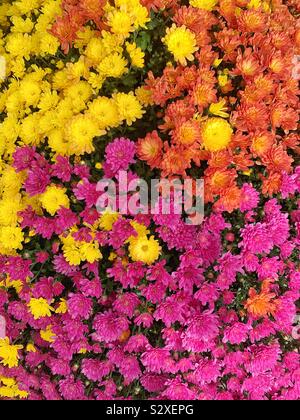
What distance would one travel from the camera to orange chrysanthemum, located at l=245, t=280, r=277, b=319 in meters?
1.36

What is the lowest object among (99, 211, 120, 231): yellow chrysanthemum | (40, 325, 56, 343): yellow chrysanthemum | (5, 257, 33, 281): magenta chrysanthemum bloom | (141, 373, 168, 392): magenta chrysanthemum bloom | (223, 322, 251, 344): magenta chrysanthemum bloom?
(141, 373, 168, 392): magenta chrysanthemum bloom

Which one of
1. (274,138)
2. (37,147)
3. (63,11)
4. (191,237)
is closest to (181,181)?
(191,237)

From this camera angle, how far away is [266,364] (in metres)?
1.40

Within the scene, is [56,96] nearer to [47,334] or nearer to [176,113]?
[176,113]

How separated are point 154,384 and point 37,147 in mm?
650

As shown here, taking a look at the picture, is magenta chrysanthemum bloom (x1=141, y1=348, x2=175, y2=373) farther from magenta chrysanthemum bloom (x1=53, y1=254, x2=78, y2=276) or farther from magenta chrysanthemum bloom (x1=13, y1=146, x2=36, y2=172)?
magenta chrysanthemum bloom (x1=13, y1=146, x2=36, y2=172)

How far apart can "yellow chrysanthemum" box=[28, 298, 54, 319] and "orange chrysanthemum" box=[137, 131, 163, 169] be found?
0.42 metres

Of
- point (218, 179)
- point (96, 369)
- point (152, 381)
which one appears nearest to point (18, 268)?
point (96, 369)

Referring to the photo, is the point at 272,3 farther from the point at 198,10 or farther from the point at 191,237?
the point at 191,237

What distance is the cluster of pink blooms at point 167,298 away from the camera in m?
1.35

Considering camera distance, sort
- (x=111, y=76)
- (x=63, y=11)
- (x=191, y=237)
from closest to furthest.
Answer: (x=191, y=237)
(x=111, y=76)
(x=63, y=11)

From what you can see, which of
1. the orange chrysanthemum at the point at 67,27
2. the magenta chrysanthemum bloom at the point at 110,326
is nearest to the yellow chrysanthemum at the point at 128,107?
the orange chrysanthemum at the point at 67,27

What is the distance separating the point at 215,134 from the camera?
1330 mm

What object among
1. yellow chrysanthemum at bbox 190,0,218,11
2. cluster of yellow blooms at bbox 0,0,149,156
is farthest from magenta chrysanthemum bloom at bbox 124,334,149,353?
yellow chrysanthemum at bbox 190,0,218,11
